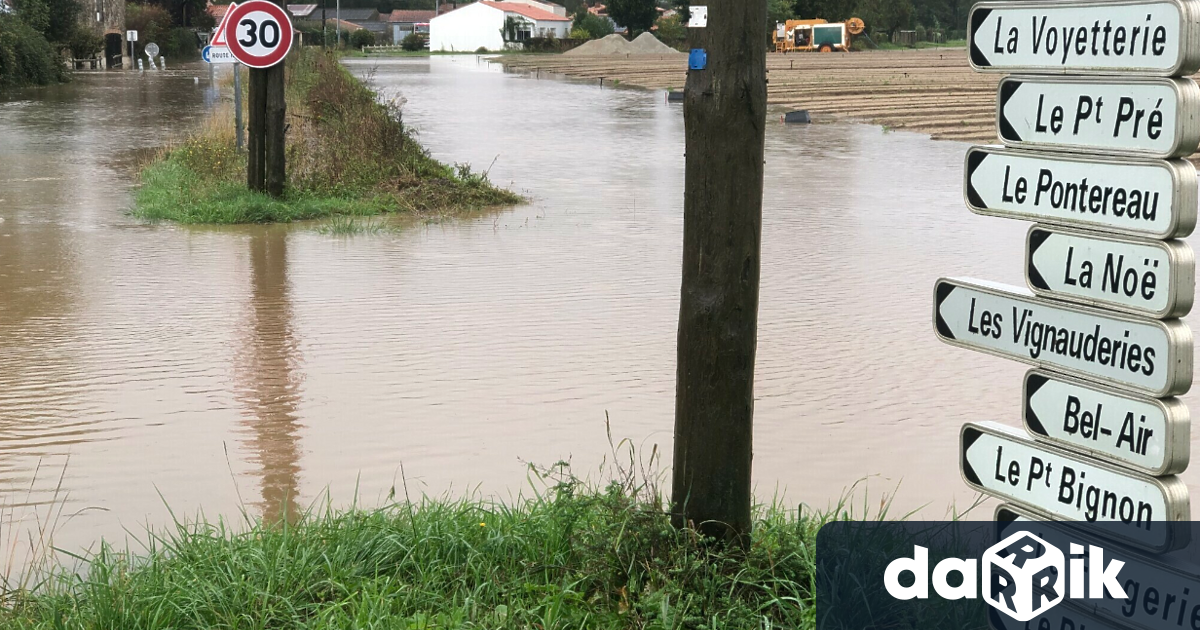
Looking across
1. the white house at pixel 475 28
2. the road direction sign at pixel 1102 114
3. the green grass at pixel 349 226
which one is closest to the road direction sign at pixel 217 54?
the green grass at pixel 349 226

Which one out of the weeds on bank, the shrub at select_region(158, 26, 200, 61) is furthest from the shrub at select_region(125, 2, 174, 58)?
the weeds on bank

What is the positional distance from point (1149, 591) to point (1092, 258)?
2.28 feet

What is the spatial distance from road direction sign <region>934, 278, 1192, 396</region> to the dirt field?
61.4ft

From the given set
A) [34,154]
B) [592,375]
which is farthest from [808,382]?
[34,154]

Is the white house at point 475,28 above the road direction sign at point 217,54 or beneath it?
above

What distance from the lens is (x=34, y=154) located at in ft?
65.6

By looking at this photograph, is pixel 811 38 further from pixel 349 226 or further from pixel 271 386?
pixel 271 386

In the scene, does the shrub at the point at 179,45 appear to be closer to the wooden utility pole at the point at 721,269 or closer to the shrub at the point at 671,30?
the shrub at the point at 671,30

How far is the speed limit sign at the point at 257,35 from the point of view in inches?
495

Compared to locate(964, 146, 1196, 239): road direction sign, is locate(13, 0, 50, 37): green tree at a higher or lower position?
higher

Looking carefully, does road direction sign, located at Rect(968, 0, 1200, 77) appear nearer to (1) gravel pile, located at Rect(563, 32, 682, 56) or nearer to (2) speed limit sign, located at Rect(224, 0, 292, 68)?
(2) speed limit sign, located at Rect(224, 0, 292, 68)

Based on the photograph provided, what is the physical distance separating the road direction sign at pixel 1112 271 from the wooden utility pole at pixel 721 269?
3.61 feet

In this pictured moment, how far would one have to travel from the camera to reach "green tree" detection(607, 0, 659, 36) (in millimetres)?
91500

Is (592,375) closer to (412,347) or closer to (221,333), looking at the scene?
(412,347)
